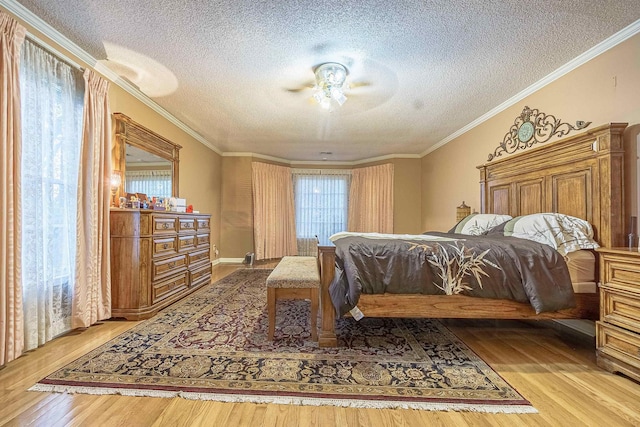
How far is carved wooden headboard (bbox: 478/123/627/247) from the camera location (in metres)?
2.01

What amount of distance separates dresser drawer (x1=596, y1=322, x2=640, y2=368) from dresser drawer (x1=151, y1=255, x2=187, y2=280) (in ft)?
11.8

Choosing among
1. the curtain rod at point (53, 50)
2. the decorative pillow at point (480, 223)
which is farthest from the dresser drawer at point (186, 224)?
the decorative pillow at point (480, 223)

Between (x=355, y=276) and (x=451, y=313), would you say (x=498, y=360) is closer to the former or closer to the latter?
(x=451, y=313)

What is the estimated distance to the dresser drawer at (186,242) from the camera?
10.1 ft

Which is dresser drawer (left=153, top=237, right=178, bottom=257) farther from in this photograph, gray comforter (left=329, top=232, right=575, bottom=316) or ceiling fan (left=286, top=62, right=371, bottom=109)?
ceiling fan (left=286, top=62, right=371, bottom=109)

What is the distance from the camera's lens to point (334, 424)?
4.03 feet

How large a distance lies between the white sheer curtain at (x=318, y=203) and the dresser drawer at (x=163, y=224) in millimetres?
3704

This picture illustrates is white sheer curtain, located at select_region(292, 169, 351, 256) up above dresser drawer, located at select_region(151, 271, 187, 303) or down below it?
above

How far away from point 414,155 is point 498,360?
4.78 meters

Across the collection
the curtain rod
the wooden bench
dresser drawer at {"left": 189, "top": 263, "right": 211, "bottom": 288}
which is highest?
the curtain rod

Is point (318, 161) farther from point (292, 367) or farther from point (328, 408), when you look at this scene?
point (328, 408)

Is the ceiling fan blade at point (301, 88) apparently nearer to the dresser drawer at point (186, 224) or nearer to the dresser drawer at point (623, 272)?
the dresser drawer at point (186, 224)

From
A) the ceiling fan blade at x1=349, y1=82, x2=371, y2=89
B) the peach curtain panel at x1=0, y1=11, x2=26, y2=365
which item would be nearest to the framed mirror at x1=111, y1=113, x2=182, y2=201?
the peach curtain panel at x1=0, y1=11, x2=26, y2=365

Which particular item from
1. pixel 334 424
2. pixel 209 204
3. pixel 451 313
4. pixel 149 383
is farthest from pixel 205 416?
pixel 209 204
